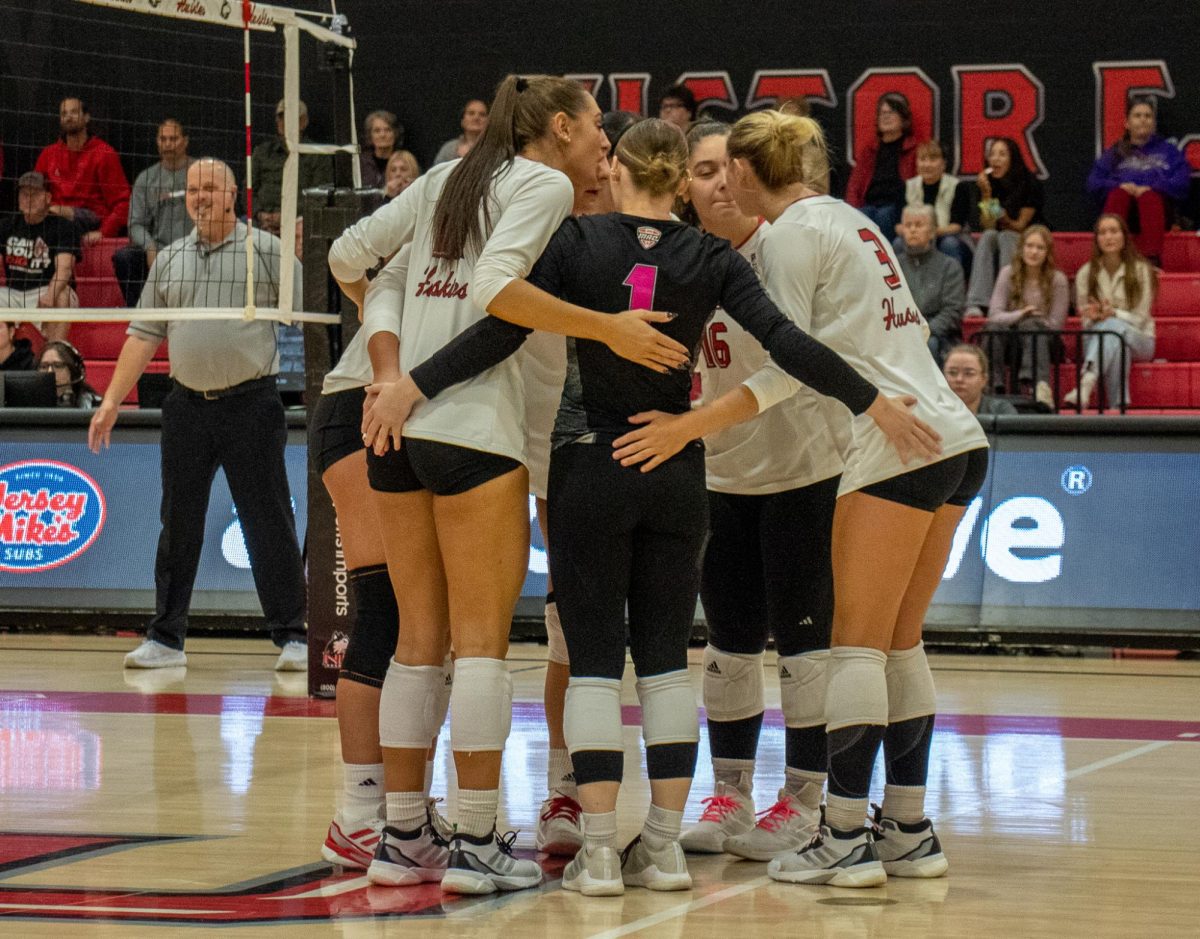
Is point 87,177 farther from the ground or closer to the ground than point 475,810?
farther from the ground

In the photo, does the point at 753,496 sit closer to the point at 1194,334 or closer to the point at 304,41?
the point at 1194,334

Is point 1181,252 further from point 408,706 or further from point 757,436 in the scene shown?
point 408,706

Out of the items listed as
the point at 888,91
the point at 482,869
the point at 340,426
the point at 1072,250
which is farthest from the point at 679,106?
the point at 482,869

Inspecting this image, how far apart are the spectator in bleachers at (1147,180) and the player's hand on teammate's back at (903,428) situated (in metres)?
8.71

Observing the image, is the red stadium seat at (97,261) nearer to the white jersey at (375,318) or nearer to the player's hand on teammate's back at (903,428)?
the white jersey at (375,318)

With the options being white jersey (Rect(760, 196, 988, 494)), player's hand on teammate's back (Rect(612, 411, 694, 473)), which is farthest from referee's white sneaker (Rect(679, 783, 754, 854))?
player's hand on teammate's back (Rect(612, 411, 694, 473))

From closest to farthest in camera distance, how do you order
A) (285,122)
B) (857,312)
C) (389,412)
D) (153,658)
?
→ (389,412), (857,312), (285,122), (153,658)

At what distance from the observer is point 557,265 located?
3.99 meters

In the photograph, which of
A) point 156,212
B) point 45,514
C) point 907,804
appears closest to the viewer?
point 907,804

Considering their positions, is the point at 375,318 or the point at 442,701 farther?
the point at 375,318

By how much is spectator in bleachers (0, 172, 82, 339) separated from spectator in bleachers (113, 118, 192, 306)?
36 cm

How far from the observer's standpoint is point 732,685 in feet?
15.2

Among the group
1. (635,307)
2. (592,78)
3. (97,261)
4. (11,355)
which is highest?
(592,78)

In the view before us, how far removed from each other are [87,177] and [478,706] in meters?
10.0
